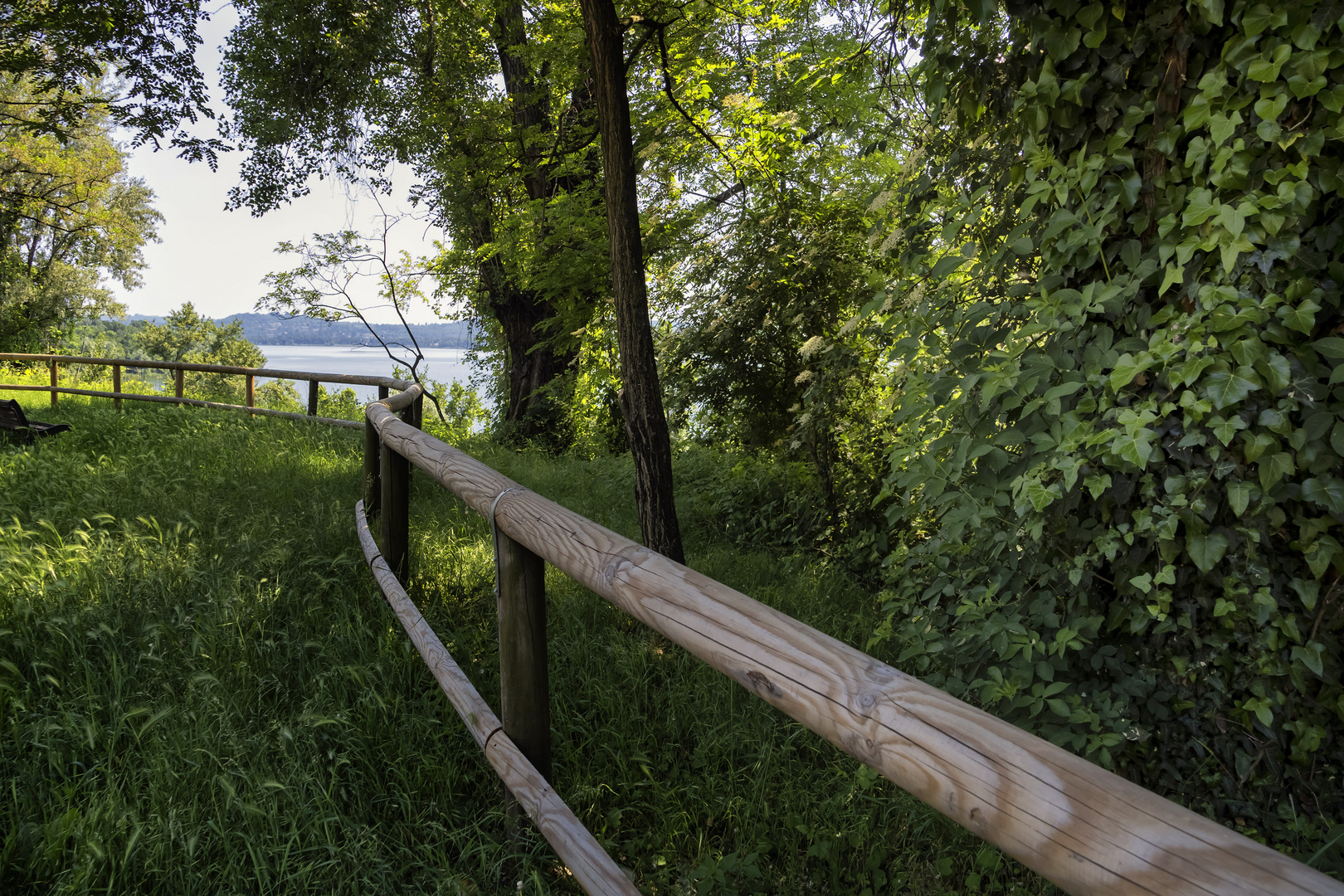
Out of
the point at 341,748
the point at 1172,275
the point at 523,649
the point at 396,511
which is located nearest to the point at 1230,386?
the point at 1172,275

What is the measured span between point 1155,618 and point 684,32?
18.4 feet

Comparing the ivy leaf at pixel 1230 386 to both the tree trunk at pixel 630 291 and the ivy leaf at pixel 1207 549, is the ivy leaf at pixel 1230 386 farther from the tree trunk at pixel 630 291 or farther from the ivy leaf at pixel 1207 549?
the tree trunk at pixel 630 291

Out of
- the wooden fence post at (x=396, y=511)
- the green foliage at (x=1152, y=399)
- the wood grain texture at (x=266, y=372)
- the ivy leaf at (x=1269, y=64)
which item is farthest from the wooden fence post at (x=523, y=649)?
the wood grain texture at (x=266, y=372)

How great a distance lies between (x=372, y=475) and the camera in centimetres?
405

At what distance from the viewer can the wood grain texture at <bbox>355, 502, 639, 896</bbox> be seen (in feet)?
5.12

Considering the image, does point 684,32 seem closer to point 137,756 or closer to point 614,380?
point 614,380

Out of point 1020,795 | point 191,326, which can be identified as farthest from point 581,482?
point 191,326

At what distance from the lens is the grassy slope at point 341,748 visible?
1908mm

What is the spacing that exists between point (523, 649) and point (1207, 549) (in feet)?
6.45

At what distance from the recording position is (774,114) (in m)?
6.29

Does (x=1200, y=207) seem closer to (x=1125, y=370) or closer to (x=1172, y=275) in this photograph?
(x=1172, y=275)

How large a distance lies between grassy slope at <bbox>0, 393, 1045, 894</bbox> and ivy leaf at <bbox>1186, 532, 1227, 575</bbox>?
1069 millimetres

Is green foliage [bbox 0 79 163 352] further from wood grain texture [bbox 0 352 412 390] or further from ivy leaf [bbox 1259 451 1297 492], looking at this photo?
ivy leaf [bbox 1259 451 1297 492]

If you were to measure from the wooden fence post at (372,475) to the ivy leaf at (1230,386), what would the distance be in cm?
381
